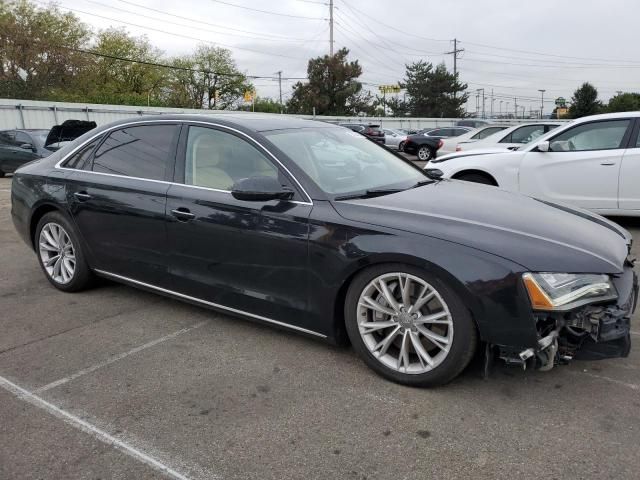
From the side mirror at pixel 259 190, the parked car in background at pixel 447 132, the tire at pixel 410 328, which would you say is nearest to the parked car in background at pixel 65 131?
the side mirror at pixel 259 190

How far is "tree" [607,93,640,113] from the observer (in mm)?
50287

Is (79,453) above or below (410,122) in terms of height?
below

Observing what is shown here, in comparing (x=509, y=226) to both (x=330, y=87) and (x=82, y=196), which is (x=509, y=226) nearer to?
(x=82, y=196)

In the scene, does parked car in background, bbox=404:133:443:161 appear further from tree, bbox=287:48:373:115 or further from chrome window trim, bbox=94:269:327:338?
tree, bbox=287:48:373:115

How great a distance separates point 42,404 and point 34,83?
44758mm

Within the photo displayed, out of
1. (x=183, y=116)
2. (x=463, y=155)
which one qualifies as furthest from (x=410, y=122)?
(x=183, y=116)

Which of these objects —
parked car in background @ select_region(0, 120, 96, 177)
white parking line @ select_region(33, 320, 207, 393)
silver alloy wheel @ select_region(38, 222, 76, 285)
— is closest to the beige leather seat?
white parking line @ select_region(33, 320, 207, 393)

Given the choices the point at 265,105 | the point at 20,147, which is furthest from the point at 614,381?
the point at 265,105

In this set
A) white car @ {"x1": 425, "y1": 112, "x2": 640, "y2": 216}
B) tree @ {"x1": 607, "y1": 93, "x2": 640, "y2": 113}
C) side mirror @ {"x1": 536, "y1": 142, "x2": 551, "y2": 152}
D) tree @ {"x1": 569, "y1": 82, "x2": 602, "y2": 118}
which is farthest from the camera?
tree @ {"x1": 569, "y1": 82, "x2": 602, "y2": 118}

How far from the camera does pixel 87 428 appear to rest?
266 cm

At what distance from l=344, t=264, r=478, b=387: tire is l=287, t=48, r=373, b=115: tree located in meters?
65.6

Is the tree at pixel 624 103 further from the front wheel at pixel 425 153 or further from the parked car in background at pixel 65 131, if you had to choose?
the parked car in background at pixel 65 131

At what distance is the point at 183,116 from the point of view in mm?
3973

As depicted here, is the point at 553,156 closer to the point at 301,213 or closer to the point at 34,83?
the point at 301,213
